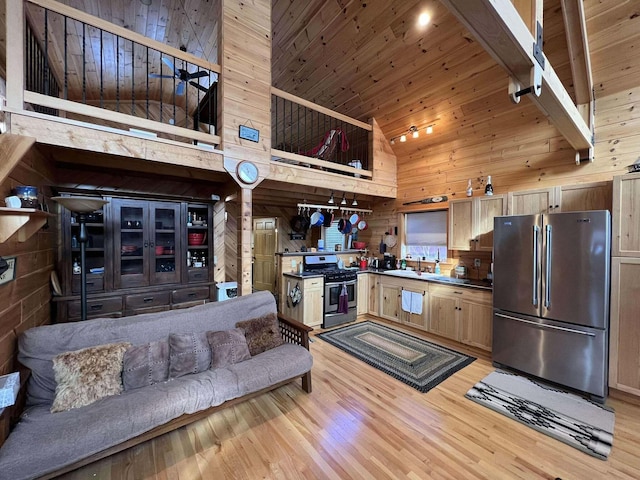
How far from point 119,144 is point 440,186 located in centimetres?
444

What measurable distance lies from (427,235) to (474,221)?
3.60ft

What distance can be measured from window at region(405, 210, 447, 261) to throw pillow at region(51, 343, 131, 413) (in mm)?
4520

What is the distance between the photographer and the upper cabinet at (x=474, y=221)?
3547 millimetres

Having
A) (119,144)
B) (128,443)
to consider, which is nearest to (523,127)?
(119,144)

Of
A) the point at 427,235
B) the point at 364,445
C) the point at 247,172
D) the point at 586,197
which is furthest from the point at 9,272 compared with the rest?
the point at 586,197

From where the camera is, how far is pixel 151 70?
14.5 feet

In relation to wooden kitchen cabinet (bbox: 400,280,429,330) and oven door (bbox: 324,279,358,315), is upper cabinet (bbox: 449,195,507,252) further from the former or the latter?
oven door (bbox: 324,279,358,315)

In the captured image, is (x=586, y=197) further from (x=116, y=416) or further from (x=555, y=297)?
(x=116, y=416)

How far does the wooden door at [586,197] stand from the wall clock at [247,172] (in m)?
3.57

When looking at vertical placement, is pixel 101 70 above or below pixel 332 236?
above

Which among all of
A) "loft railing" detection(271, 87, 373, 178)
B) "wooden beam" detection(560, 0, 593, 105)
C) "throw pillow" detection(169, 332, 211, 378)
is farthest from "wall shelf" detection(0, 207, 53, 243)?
"wooden beam" detection(560, 0, 593, 105)

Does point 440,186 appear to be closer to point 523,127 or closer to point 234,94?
Answer: point 523,127

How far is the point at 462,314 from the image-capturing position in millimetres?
3605

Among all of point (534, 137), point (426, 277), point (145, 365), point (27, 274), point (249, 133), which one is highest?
point (534, 137)
